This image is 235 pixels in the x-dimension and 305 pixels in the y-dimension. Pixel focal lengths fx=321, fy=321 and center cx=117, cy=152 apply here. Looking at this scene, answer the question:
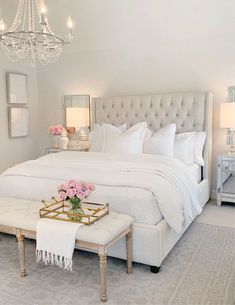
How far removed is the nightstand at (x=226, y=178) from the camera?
176 inches

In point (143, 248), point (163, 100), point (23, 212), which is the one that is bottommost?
point (143, 248)

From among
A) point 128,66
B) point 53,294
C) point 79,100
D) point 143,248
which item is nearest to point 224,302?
point 143,248

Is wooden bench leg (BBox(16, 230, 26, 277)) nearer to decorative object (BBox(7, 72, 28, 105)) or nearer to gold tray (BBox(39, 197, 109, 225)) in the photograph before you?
gold tray (BBox(39, 197, 109, 225))

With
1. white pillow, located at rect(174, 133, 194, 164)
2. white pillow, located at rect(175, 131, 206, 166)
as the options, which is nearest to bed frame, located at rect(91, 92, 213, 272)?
white pillow, located at rect(175, 131, 206, 166)

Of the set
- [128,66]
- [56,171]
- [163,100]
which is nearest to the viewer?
[56,171]

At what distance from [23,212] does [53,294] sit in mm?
767

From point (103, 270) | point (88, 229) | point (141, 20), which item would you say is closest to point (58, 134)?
point (141, 20)

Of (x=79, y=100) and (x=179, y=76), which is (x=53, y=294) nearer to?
(x=179, y=76)

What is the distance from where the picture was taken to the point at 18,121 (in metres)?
6.01

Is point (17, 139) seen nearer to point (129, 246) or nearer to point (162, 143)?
point (162, 143)

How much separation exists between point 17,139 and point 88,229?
4122 millimetres

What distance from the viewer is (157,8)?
456 centimetres

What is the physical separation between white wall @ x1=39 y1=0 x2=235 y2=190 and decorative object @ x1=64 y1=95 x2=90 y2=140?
7.1 inches

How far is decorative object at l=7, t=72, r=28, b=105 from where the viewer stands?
5.75 meters
